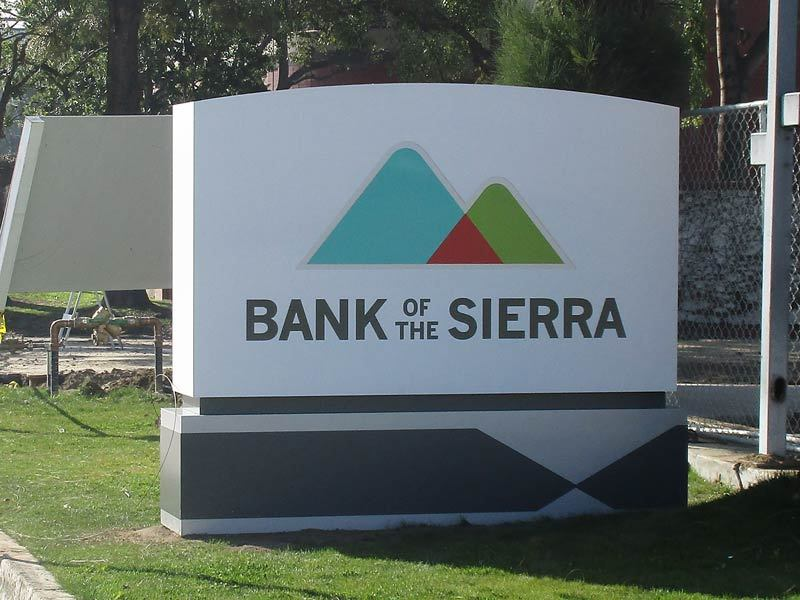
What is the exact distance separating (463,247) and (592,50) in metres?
3.06

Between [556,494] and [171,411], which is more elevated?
[171,411]

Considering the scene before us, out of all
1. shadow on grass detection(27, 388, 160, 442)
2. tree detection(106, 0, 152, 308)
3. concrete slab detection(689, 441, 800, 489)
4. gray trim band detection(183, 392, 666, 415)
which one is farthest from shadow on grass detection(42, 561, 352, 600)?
tree detection(106, 0, 152, 308)

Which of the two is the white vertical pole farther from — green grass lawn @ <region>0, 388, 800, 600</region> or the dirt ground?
the dirt ground

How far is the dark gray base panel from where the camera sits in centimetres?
679

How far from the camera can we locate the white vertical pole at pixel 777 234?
7.74 meters

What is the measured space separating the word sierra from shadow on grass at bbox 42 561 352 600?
1509 millimetres

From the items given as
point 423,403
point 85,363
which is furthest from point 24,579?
→ point 85,363

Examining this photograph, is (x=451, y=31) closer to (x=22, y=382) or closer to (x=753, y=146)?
(x=22, y=382)

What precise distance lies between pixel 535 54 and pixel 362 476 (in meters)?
4.16

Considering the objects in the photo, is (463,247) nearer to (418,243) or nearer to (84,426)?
(418,243)

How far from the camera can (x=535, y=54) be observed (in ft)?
30.7

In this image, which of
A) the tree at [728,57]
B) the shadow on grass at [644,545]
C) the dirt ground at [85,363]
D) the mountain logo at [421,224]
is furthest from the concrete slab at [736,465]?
the tree at [728,57]

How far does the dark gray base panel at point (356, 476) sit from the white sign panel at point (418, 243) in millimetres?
300

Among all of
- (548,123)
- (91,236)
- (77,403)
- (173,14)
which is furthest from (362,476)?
(173,14)
